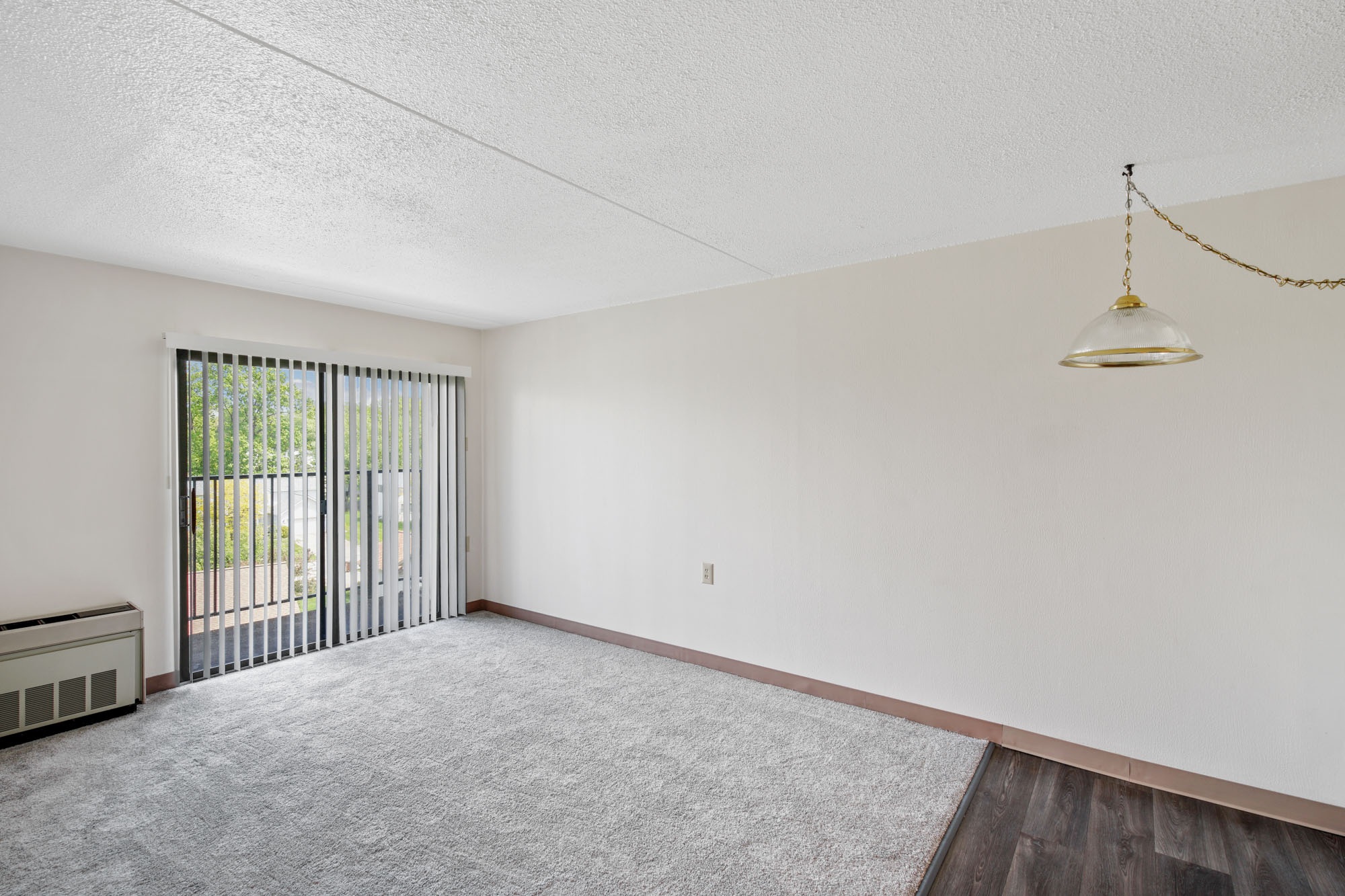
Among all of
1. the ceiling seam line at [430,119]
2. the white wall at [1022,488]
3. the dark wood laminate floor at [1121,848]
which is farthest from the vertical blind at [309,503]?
the dark wood laminate floor at [1121,848]

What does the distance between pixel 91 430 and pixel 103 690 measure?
1.37 m

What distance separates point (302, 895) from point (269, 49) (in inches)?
96.8

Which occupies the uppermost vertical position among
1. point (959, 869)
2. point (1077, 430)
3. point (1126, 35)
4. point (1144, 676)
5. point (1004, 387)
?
point (1126, 35)

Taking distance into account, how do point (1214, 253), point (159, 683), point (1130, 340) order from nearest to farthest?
point (1130, 340)
point (1214, 253)
point (159, 683)

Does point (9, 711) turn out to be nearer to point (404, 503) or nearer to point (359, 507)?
point (359, 507)

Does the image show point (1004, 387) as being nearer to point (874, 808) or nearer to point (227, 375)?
point (874, 808)

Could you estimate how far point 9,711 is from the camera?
3000 mm

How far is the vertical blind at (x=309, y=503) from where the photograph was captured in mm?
3838

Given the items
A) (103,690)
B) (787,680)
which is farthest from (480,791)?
(103,690)

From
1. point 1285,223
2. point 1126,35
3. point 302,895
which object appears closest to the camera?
point 1126,35

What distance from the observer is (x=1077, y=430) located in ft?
9.46

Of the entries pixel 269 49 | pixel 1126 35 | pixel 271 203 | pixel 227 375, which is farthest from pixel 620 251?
pixel 227 375

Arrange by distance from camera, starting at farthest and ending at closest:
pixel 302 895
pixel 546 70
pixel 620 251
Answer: pixel 620 251, pixel 302 895, pixel 546 70

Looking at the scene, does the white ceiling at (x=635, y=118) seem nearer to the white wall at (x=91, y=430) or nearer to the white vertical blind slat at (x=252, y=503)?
the white wall at (x=91, y=430)
